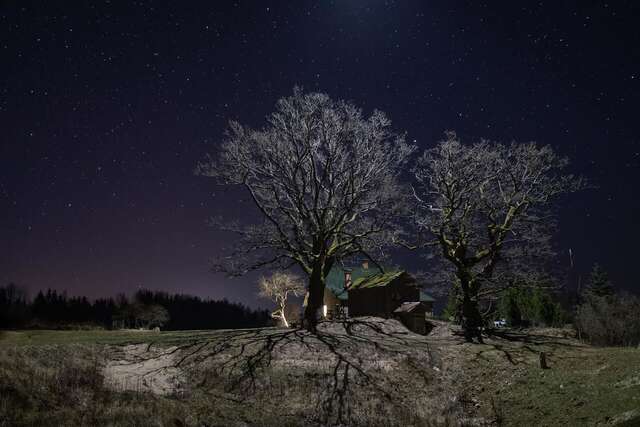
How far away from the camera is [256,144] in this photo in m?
26.7

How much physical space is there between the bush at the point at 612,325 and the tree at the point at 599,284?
81.0 ft

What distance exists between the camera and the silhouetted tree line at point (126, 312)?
201 feet

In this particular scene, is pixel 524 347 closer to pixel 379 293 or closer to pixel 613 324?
pixel 613 324

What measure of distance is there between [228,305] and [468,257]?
135936mm

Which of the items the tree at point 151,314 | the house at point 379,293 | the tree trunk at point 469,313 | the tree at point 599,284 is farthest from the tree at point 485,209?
the tree at point 151,314

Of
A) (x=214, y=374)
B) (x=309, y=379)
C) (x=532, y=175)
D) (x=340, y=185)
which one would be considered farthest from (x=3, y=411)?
(x=532, y=175)

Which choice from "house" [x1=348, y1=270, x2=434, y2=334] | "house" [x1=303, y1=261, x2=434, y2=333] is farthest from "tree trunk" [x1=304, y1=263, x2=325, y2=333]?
"house" [x1=348, y1=270, x2=434, y2=334]

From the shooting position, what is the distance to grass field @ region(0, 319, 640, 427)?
13.5m

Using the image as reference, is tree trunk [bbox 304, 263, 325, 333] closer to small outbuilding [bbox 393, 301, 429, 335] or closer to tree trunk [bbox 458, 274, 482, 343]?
tree trunk [bbox 458, 274, 482, 343]

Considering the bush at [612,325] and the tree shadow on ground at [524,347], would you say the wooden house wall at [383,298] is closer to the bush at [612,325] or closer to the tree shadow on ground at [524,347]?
the bush at [612,325]

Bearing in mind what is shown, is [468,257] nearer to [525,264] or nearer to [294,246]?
[525,264]

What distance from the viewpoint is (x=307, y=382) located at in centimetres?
1864

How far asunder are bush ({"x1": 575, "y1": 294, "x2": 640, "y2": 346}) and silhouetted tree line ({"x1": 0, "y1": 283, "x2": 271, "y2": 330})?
138 ft

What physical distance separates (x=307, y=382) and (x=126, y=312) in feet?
214
